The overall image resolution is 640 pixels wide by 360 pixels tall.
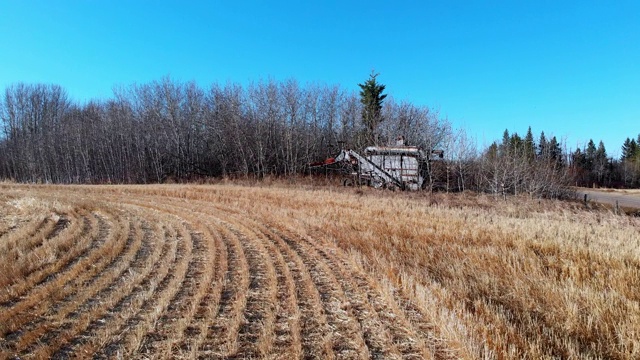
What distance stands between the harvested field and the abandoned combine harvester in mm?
14226

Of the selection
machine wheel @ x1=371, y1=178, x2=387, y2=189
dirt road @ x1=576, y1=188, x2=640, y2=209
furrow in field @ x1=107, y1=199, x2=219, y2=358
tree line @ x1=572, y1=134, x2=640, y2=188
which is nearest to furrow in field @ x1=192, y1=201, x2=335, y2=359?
furrow in field @ x1=107, y1=199, x2=219, y2=358

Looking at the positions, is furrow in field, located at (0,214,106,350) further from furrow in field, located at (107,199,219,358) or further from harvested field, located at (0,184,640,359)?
furrow in field, located at (107,199,219,358)

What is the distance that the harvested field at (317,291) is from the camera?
10.0ft

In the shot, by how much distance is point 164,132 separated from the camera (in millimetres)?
36281

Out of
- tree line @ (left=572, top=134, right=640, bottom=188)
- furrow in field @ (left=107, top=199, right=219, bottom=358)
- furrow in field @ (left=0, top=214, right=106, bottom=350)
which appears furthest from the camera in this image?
tree line @ (left=572, top=134, right=640, bottom=188)

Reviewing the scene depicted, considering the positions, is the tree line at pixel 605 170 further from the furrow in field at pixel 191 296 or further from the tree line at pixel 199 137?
the furrow in field at pixel 191 296

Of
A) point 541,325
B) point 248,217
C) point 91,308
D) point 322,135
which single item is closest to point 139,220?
point 248,217

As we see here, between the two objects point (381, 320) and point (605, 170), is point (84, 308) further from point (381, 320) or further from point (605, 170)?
point (605, 170)

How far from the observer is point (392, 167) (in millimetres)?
23016

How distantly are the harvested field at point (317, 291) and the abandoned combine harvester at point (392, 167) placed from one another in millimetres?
14226

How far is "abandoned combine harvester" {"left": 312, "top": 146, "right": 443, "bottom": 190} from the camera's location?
22.4 metres

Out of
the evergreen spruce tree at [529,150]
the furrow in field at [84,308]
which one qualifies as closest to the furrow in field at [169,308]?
the furrow in field at [84,308]

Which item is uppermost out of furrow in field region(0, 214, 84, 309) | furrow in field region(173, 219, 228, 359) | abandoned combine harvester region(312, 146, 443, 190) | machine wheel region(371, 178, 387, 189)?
abandoned combine harvester region(312, 146, 443, 190)

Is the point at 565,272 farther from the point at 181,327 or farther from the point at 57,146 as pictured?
the point at 57,146
